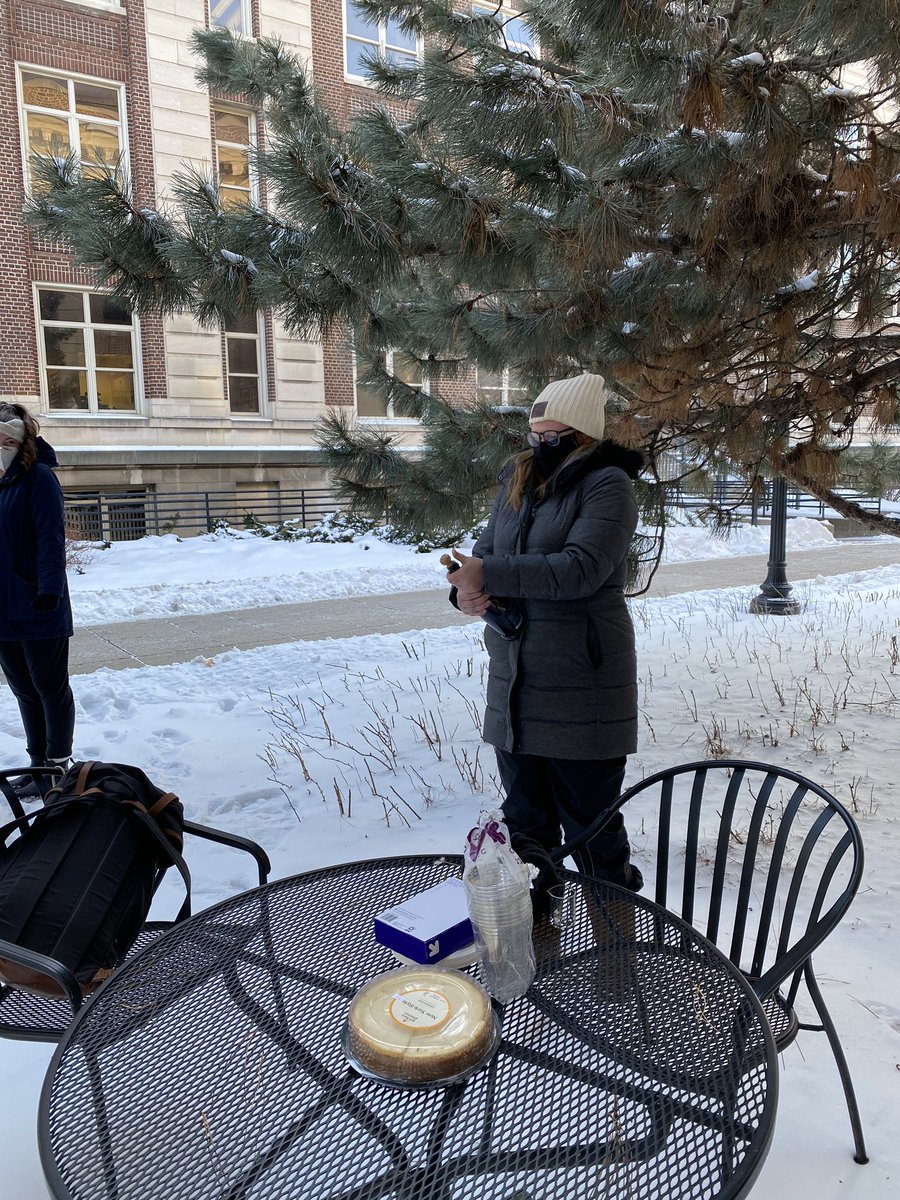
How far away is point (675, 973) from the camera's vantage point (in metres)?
1.64

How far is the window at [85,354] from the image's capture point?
631 inches

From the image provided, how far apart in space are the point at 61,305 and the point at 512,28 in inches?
580

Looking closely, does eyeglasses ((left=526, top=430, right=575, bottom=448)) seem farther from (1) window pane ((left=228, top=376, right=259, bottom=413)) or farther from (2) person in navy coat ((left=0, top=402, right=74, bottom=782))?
(1) window pane ((left=228, top=376, right=259, bottom=413))

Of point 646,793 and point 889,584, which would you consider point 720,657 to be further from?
point 889,584

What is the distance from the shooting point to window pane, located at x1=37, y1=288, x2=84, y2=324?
15.9 meters

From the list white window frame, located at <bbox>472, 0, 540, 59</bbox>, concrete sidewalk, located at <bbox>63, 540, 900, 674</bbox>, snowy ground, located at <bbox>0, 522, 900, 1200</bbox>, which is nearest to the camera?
snowy ground, located at <bbox>0, 522, 900, 1200</bbox>

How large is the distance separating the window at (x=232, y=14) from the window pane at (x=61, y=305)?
580 cm

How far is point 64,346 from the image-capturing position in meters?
16.2

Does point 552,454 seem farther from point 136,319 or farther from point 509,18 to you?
point 136,319

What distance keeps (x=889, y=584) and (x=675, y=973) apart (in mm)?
10555

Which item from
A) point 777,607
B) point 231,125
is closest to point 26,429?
point 777,607

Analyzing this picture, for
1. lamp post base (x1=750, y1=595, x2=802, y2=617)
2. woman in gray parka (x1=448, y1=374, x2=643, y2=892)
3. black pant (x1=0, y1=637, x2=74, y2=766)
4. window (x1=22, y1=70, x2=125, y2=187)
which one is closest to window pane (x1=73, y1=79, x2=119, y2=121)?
window (x1=22, y1=70, x2=125, y2=187)

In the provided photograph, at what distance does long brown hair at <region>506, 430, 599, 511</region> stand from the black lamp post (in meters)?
7.03

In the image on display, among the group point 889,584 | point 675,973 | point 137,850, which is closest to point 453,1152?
point 675,973
